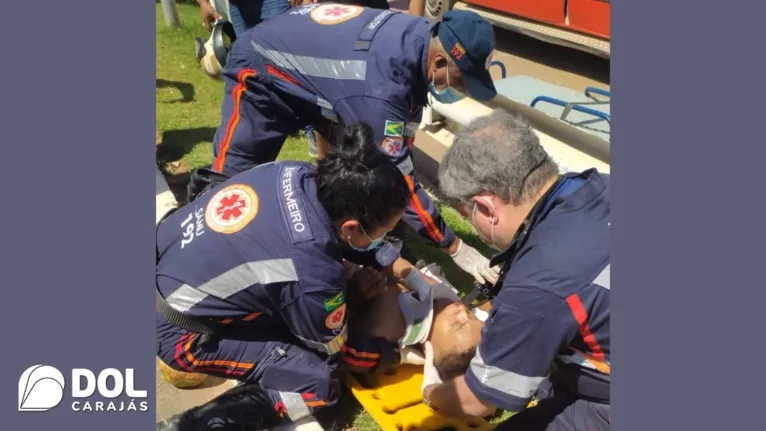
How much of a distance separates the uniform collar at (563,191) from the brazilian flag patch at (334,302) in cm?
66

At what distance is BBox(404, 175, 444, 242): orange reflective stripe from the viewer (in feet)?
10.7

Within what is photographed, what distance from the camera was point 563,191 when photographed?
213 centimetres

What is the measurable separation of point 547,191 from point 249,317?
1374mm

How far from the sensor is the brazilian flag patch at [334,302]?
252 cm

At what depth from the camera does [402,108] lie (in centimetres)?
312

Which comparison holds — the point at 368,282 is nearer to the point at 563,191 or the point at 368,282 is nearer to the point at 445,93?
the point at 445,93

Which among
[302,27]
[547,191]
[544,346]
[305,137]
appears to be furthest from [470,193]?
[305,137]

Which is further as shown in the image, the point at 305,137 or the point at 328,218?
the point at 305,137

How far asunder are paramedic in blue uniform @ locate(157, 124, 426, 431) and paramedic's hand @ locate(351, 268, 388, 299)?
0.23 m

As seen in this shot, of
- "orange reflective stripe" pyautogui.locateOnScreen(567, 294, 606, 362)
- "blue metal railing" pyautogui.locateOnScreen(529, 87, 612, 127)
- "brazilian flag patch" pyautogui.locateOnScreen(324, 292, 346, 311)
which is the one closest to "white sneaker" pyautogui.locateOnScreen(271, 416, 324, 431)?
"brazilian flag patch" pyautogui.locateOnScreen(324, 292, 346, 311)

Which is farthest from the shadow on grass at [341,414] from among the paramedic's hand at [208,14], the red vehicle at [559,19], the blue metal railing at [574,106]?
the red vehicle at [559,19]

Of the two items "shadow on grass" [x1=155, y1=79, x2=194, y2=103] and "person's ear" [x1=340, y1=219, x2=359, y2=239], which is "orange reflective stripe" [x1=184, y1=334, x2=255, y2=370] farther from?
"shadow on grass" [x1=155, y1=79, x2=194, y2=103]

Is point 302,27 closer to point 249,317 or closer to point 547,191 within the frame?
point 249,317

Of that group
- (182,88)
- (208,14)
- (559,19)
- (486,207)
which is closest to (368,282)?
(486,207)
